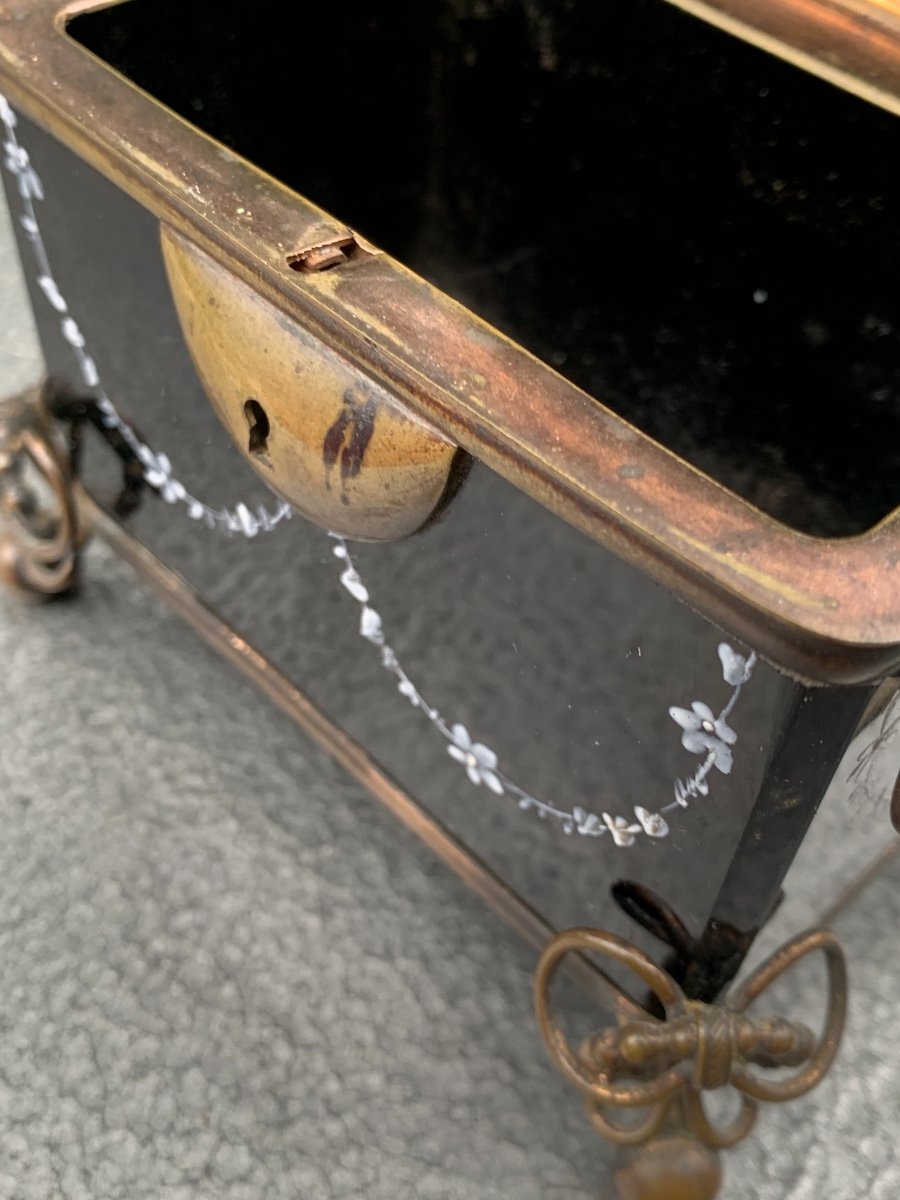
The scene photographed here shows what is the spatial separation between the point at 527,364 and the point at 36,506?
55 cm

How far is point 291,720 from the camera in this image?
3.20 feet

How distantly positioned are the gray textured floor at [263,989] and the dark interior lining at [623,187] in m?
0.28

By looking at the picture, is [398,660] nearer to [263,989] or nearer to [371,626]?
[371,626]

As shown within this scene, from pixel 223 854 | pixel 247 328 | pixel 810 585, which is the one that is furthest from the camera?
pixel 223 854

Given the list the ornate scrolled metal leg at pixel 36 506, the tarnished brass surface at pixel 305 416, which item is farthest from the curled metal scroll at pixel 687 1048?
the ornate scrolled metal leg at pixel 36 506

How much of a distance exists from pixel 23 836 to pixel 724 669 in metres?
0.57

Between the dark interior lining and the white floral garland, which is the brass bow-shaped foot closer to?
the white floral garland

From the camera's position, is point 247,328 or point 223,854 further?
point 223,854

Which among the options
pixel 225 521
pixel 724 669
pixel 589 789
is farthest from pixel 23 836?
pixel 724 669

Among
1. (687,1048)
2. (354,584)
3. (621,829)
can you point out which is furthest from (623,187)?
(687,1048)

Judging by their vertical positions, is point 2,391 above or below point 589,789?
below

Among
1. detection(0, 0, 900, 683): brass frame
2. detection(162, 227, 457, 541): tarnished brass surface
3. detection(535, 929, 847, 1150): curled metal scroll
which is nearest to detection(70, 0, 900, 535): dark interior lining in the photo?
detection(0, 0, 900, 683): brass frame

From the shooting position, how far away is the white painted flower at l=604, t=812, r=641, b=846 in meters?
0.65

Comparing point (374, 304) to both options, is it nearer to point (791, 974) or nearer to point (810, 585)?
point (810, 585)
